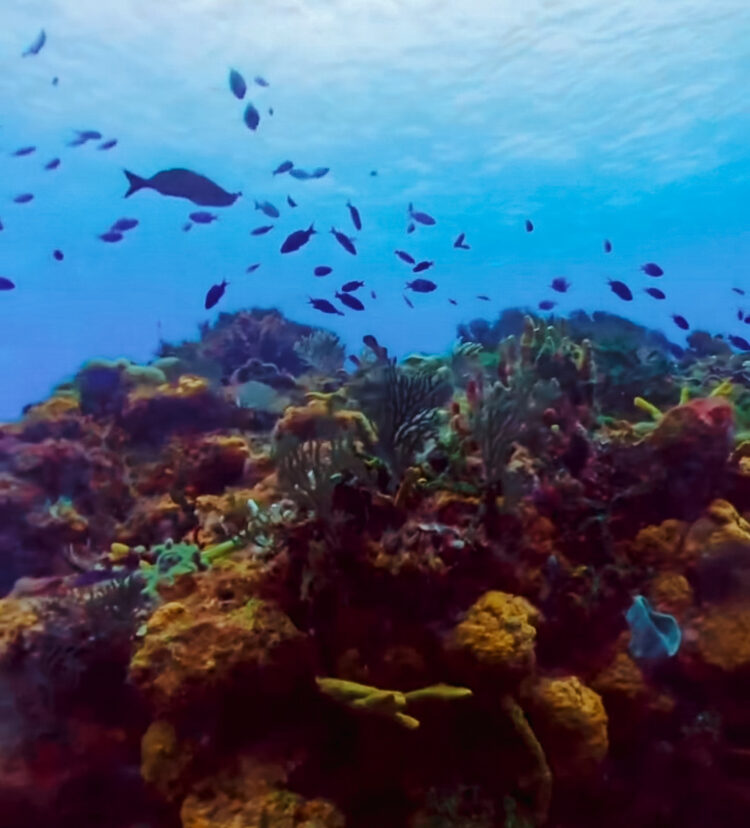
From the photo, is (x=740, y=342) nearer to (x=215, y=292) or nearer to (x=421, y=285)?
(x=421, y=285)

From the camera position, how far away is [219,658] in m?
3.45

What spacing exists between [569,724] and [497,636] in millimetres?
629

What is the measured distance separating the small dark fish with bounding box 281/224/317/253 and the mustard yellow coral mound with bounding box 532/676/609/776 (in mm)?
7841

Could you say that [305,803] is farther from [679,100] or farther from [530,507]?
[679,100]

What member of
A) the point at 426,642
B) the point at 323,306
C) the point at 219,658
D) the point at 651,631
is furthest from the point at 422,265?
the point at 219,658

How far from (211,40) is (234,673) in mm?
25100

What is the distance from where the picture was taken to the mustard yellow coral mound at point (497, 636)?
3383 millimetres

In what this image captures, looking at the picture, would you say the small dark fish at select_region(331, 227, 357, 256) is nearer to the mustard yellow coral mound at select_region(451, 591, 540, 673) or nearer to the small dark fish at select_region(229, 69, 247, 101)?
the small dark fish at select_region(229, 69, 247, 101)

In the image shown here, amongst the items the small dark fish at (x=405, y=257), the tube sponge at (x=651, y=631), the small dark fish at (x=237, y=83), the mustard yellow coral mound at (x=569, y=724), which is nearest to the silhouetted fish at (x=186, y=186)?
the small dark fish at (x=237, y=83)

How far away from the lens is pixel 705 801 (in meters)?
4.25

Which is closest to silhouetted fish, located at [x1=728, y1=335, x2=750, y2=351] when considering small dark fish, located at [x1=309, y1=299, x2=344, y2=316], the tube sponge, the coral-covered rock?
small dark fish, located at [x1=309, y1=299, x2=344, y2=316]

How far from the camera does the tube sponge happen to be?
12.7 ft

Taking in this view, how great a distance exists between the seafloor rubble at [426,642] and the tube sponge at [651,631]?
2 cm

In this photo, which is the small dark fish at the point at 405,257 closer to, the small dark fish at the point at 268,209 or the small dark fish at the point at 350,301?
the small dark fish at the point at 350,301
